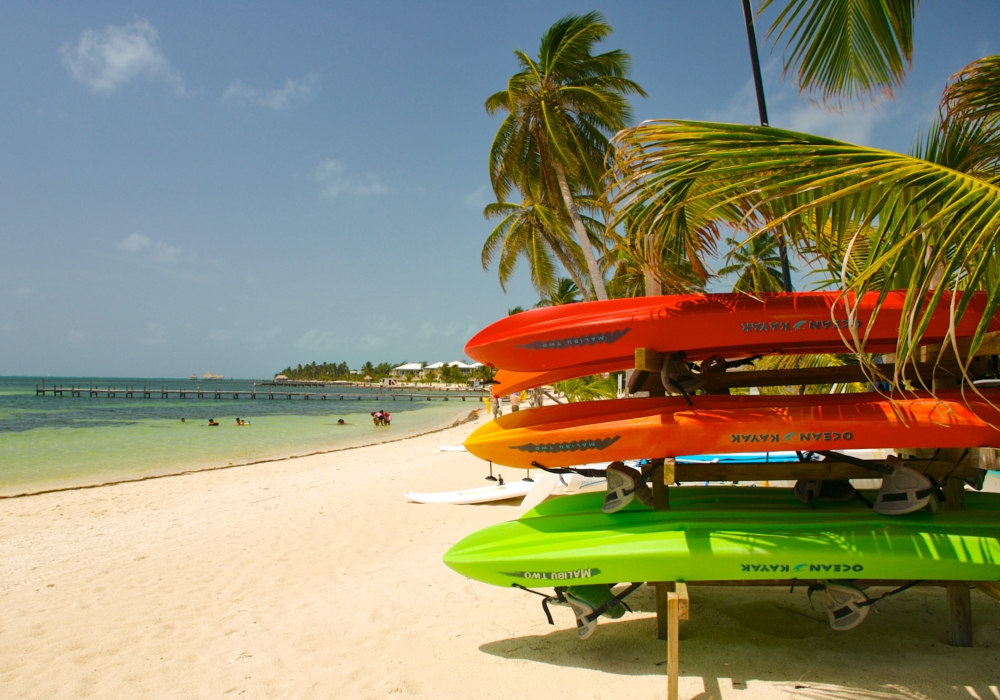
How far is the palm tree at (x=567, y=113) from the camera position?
39.3ft

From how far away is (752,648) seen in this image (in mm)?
3301

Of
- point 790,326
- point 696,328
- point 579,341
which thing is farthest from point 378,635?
point 790,326

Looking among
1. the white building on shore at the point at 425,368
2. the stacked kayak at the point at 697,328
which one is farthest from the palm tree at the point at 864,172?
the white building on shore at the point at 425,368

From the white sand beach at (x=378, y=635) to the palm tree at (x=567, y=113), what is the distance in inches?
319

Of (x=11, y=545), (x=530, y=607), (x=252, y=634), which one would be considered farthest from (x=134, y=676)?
(x=11, y=545)

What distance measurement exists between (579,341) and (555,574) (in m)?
1.30

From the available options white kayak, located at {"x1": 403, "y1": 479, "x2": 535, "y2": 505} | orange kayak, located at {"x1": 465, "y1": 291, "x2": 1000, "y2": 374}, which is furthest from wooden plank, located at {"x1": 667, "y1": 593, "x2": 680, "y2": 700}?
white kayak, located at {"x1": 403, "y1": 479, "x2": 535, "y2": 505}

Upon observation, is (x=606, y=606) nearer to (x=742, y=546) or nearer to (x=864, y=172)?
(x=742, y=546)

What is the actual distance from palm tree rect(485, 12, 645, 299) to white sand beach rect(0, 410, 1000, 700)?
8.11 metres

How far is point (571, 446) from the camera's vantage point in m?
3.33

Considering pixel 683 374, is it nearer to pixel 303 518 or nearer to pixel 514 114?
pixel 303 518

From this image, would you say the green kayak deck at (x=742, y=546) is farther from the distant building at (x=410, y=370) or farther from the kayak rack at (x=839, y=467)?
the distant building at (x=410, y=370)

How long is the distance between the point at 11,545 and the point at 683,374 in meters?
7.79

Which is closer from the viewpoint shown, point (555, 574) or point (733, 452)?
point (733, 452)
